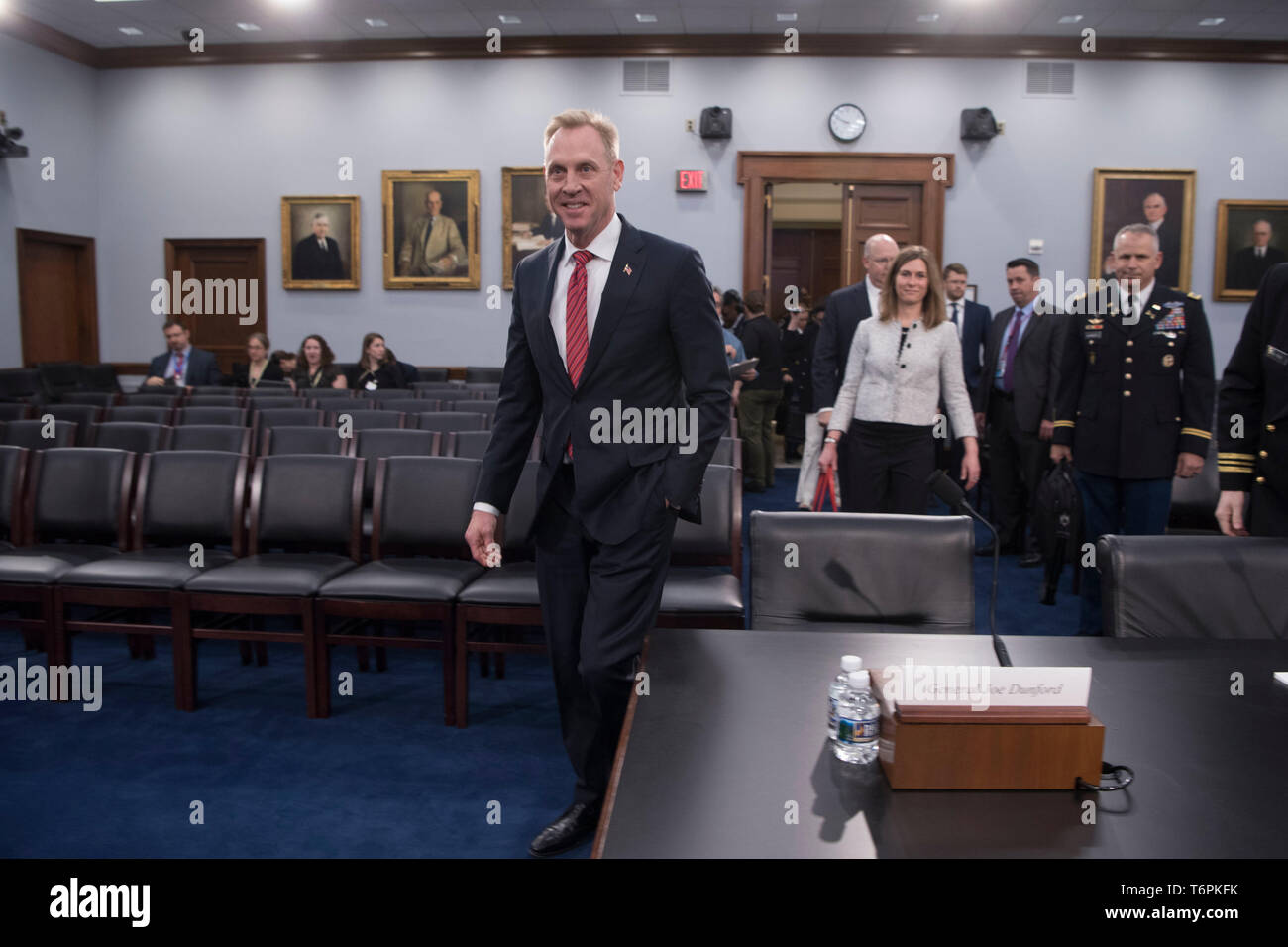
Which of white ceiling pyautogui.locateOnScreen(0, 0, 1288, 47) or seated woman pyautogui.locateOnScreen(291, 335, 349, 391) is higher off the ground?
white ceiling pyautogui.locateOnScreen(0, 0, 1288, 47)

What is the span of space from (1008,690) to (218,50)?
11.4 metres

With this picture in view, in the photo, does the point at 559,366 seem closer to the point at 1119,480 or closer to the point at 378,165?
the point at 1119,480

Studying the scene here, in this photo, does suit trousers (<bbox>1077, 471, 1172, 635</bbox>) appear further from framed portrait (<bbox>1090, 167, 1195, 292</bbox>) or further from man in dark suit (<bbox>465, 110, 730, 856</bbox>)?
framed portrait (<bbox>1090, 167, 1195, 292</bbox>)

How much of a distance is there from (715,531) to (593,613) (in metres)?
A: 1.28

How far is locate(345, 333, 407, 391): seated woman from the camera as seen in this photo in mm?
7664

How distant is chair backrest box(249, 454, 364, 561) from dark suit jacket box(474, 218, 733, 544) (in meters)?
1.68

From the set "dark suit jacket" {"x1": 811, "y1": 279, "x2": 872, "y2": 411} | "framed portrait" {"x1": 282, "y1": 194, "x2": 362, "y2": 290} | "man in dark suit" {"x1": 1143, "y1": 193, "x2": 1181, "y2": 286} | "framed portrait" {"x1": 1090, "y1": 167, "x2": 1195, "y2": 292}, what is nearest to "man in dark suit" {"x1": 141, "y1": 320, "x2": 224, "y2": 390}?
"framed portrait" {"x1": 282, "y1": 194, "x2": 362, "y2": 290}

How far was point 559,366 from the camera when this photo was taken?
2.10 m

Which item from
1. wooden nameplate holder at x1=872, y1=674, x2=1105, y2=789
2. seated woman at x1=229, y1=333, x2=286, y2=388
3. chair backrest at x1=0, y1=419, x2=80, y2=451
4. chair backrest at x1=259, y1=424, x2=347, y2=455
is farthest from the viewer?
seated woman at x1=229, y1=333, x2=286, y2=388

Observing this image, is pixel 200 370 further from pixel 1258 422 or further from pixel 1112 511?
pixel 1258 422

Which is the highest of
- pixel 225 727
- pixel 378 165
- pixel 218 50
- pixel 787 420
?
pixel 218 50

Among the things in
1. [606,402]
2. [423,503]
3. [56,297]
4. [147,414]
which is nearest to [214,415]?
[147,414]

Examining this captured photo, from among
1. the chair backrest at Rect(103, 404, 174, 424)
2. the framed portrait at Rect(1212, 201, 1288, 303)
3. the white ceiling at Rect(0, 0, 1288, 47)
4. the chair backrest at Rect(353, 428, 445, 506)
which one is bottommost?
the chair backrest at Rect(353, 428, 445, 506)
